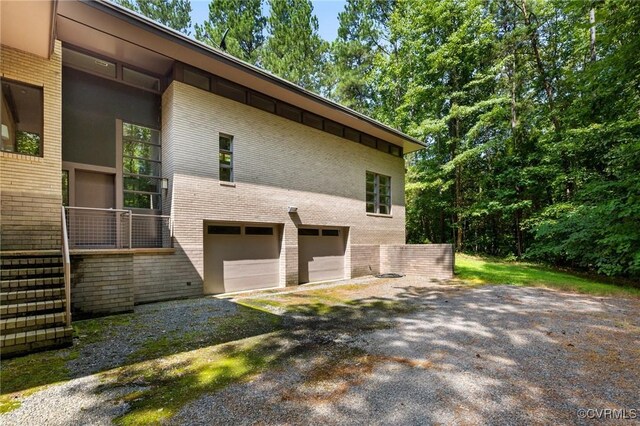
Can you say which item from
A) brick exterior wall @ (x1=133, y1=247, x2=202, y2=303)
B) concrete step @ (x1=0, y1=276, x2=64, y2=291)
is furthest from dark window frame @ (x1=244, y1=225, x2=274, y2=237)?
concrete step @ (x1=0, y1=276, x2=64, y2=291)

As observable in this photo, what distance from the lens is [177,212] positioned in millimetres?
7484

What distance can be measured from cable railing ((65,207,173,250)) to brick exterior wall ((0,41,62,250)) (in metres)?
0.49

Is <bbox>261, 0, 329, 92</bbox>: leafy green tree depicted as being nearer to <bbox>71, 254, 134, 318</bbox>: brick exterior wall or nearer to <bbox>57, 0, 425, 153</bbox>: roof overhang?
<bbox>57, 0, 425, 153</bbox>: roof overhang

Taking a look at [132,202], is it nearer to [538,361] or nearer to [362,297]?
[362,297]

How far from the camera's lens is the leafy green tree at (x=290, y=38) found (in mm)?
19281

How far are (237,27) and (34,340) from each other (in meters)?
21.1

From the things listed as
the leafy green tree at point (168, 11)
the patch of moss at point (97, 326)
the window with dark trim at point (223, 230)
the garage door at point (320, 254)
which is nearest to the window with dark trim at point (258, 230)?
the window with dark trim at point (223, 230)

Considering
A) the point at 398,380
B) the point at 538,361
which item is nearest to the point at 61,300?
the point at 398,380

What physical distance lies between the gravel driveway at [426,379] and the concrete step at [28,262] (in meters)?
2.97

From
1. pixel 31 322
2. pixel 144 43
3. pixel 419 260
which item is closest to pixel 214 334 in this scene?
pixel 31 322

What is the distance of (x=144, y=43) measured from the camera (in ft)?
22.9

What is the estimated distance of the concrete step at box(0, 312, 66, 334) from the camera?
3.94 meters

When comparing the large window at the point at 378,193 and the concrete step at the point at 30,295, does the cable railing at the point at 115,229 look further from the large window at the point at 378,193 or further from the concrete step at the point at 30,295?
the large window at the point at 378,193

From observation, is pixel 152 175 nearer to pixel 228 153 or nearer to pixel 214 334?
pixel 228 153
